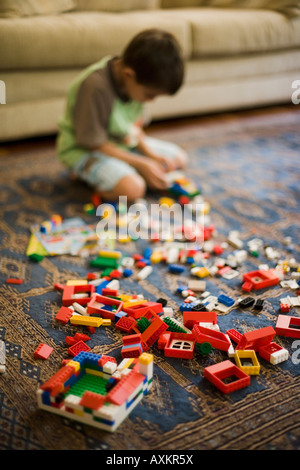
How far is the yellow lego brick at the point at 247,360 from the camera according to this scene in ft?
3.07

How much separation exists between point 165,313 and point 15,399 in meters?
0.40

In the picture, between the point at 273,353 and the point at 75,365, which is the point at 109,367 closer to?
the point at 75,365

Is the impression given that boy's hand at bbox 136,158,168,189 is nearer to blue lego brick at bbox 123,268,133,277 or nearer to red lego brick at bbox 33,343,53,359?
blue lego brick at bbox 123,268,133,277

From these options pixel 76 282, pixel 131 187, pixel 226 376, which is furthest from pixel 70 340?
pixel 131 187

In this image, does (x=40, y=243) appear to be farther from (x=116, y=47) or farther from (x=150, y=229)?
(x=116, y=47)

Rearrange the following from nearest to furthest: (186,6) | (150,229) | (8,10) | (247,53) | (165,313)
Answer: (165,313), (150,229), (8,10), (247,53), (186,6)

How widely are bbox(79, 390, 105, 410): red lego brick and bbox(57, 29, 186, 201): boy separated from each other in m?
0.93

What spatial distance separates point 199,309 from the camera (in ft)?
3.64

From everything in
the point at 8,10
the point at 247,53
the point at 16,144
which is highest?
the point at 8,10

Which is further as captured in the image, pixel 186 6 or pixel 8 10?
pixel 186 6

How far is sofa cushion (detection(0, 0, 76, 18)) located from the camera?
1928 millimetres

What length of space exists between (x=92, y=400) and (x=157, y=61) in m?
1.06

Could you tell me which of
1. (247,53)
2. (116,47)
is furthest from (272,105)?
(116,47)

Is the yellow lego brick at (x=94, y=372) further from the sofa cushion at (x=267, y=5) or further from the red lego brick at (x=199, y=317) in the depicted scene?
the sofa cushion at (x=267, y=5)
